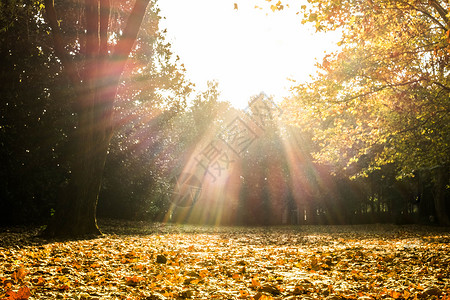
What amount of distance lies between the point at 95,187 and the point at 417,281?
8.54 metres

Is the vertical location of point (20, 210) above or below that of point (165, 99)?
below

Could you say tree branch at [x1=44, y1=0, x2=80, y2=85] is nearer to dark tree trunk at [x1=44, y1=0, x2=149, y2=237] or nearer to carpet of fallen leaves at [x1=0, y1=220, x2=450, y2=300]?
dark tree trunk at [x1=44, y1=0, x2=149, y2=237]

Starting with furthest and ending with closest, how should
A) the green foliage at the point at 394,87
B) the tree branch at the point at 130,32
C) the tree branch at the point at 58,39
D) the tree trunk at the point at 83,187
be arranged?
the green foliage at the point at 394,87, the tree branch at the point at 130,32, the tree branch at the point at 58,39, the tree trunk at the point at 83,187

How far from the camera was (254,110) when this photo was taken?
35.0 metres

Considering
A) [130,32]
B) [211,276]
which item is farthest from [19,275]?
[130,32]

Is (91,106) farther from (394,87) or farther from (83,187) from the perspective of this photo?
(394,87)

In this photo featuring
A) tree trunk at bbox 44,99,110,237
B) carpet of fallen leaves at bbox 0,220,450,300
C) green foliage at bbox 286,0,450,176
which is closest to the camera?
carpet of fallen leaves at bbox 0,220,450,300

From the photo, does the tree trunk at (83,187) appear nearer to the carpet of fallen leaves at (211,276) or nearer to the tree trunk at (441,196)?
the carpet of fallen leaves at (211,276)

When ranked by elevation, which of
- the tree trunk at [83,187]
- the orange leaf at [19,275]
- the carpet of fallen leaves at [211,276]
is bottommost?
the carpet of fallen leaves at [211,276]

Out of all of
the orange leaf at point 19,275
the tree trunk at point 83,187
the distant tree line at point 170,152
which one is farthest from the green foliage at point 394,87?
the orange leaf at point 19,275

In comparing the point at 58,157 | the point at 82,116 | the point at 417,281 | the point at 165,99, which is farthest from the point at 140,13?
the point at 165,99

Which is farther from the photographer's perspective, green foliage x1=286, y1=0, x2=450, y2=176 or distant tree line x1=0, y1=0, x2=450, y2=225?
distant tree line x1=0, y1=0, x2=450, y2=225

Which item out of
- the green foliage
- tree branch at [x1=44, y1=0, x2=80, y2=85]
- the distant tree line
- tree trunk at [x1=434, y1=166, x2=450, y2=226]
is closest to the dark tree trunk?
tree branch at [x1=44, y1=0, x2=80, y2=85]

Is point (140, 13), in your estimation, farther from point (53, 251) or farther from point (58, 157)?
point (58, 157)
